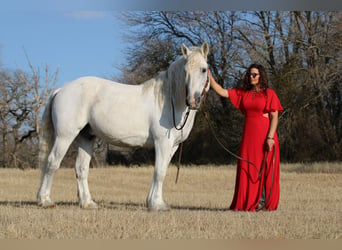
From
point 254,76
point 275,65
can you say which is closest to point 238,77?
point 275,65

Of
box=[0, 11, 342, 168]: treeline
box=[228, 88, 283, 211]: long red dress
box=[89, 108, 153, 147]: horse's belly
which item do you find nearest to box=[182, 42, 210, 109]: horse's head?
box=[228, 88, 283, 211]: long red dress

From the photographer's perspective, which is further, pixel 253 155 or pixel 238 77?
pixel 238 77

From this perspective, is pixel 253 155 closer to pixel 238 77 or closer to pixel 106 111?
pixel 106 111

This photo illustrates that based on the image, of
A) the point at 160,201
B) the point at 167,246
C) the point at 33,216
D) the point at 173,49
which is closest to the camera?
the point at 167,246

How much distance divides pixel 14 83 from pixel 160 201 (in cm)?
2241

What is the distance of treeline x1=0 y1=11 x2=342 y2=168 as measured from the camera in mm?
24625


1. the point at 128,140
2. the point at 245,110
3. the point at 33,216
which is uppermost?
the point at 245,110

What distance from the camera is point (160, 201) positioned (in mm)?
8070

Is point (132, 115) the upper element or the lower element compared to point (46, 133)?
upper

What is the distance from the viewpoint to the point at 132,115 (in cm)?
817

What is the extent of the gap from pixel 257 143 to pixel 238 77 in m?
18.7

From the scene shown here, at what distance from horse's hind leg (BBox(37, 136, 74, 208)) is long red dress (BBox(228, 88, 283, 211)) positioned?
105 inches
